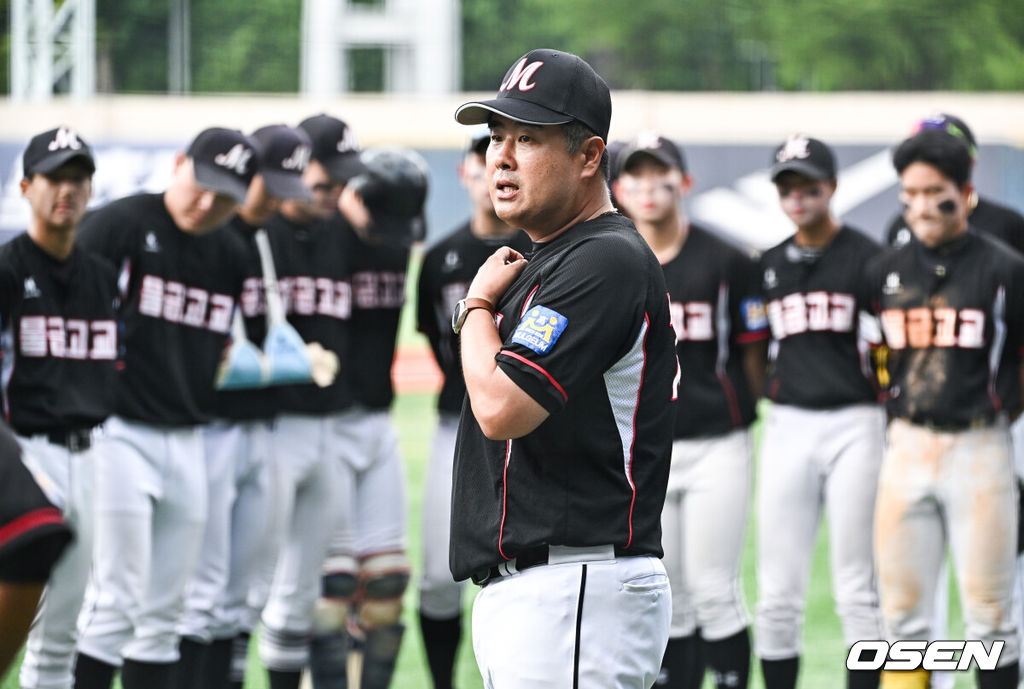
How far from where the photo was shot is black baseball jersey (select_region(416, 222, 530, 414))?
→ 19.1ft

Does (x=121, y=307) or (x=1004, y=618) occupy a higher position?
(x=121, y=307)

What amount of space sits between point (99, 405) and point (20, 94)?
16.0 meters

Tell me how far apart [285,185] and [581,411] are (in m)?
Result: 2.99

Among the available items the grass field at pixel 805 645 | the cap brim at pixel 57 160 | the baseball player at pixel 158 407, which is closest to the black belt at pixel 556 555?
the baseball player at pixel 158 407

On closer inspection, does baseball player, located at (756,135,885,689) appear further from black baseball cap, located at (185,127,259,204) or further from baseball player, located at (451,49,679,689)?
baseball player, located at (451,49,679,689)

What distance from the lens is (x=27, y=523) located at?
216 cm

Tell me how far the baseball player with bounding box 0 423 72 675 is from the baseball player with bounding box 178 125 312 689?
10.1ft

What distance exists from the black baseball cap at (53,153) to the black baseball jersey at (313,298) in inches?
44.6

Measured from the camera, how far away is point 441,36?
2298cm

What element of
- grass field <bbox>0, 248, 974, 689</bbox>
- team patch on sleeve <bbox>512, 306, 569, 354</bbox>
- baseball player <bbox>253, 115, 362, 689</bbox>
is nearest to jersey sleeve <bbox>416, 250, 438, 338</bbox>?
baseball player <bbox>253, 115, 362, 689</bbox>

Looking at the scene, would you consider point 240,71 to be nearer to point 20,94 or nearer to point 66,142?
point 20,94

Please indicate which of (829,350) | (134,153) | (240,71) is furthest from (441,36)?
(829,350)

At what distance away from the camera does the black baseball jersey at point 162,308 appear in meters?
5.00

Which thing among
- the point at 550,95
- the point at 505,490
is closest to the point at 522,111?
the point at 550,95
